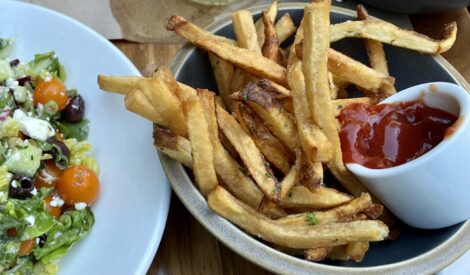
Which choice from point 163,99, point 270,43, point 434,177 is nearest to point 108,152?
point 163,99

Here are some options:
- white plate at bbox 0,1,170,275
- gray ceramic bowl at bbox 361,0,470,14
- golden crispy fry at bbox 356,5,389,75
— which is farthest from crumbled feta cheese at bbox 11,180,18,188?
gray ceramic bowl at bbox 361,0,470,14

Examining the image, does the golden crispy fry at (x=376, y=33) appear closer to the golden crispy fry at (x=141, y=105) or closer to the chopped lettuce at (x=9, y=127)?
the golden crispy fry at (x=141, y=105)

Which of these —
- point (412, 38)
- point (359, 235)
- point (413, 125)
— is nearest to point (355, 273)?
point (359, 235)

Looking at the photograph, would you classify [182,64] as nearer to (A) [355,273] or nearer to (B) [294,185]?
(B) [294,185]

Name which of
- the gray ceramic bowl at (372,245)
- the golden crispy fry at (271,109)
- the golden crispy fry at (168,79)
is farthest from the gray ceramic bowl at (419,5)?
the golden crispy fry at (168,79)

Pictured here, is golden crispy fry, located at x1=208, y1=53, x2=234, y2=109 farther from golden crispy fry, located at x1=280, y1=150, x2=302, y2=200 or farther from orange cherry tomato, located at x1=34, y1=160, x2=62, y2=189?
orange cherry tomato, located at x1=34, y1=160, x2=62, y2=189

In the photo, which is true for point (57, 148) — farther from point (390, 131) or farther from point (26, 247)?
point (390, 131)
